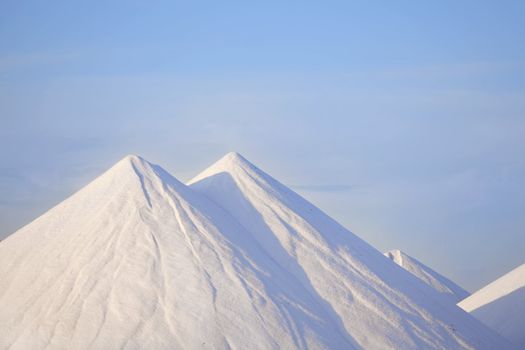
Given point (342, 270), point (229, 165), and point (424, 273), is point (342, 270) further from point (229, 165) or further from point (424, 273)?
point (424, 273)

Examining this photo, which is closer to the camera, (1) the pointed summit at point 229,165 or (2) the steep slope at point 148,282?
(2) the steep slope at point 148,282

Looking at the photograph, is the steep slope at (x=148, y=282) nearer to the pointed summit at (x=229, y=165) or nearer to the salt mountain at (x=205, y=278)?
the salt mountain at (x=205, y=278)

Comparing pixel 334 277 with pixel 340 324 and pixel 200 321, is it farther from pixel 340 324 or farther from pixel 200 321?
pixel 200 321

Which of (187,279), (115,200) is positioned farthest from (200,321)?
(115,200)

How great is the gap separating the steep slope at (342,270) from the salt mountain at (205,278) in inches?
2.8

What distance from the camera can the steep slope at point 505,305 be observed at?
48.6 metres

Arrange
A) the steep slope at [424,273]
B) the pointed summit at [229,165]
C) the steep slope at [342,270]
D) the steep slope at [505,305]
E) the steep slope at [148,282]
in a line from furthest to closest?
the steep slope at [424,273]
the steep slope at [505,305]
the pointed summit at [229,165]
the steep slope at [342,270]
the steep slope at [148,282]

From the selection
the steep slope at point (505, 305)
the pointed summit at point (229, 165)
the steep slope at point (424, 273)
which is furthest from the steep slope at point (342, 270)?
the steep slope at point (424, 273)

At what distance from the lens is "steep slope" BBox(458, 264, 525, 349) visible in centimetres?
4856

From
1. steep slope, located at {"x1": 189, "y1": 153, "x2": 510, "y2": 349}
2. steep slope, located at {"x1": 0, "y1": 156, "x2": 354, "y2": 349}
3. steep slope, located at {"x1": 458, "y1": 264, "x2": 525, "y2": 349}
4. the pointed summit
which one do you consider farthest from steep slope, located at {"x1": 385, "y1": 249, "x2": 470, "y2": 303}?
steep slope, located at {"x1": 0, "y1": 156, "x2": 354, "y2": 349}

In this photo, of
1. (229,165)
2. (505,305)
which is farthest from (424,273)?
(229,165)

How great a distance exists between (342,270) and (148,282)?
383 inches

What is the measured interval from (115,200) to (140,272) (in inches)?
238

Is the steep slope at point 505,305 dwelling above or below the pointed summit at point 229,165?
below
